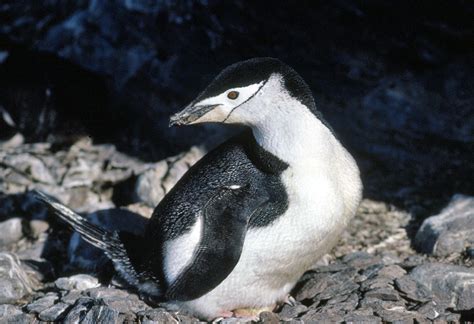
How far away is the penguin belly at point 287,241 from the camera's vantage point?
244 cm

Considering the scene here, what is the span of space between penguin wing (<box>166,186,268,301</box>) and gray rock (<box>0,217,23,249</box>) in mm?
1209

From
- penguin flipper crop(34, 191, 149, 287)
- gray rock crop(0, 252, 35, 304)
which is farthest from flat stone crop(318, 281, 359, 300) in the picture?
gray rock crop(0, 252, 35, 304)

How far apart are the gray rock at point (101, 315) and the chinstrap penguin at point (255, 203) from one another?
188mm

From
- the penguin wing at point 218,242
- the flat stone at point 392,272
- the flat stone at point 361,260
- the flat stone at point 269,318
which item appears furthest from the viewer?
the flat stone at point 361,260

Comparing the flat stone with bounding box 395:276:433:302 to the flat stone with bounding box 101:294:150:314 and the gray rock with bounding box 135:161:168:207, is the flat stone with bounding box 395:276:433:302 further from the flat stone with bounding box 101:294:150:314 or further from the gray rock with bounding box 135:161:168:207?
the gray rock with bounding box 135:161:168:207

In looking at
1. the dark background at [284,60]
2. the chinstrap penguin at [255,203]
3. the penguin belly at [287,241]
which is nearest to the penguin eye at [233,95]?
the chinstrap penguin at [255,203]

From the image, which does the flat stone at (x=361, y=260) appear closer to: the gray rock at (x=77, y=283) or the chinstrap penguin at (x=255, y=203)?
the chinstrap penguin at (x=255, y=203)

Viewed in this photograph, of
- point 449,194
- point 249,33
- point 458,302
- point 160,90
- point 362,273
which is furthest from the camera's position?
point 160,90

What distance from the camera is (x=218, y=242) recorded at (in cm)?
240

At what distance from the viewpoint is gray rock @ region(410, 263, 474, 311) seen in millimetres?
2557

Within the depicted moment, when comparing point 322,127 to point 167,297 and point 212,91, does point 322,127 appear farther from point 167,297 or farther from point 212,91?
point 167,297

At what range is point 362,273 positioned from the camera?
280cm

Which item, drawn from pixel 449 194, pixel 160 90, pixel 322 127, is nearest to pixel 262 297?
pixel 322 127

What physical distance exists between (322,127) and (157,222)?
647 millimetres
